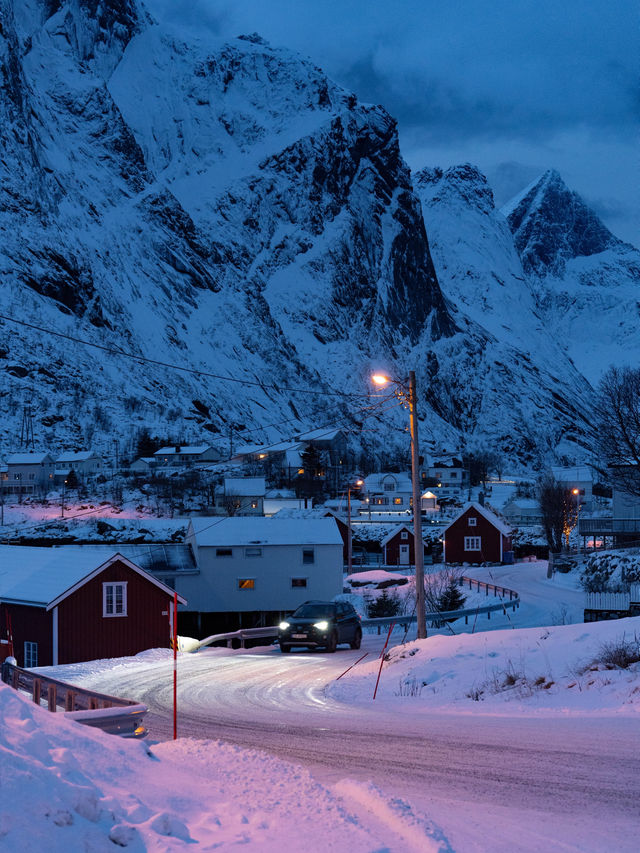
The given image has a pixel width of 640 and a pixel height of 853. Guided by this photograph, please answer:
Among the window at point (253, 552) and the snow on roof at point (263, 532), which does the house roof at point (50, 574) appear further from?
the window at point (253, 552)

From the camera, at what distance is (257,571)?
51.3 meters

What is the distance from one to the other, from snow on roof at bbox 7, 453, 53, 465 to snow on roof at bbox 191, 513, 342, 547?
242 feet

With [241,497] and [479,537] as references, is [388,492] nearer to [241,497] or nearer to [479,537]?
[241,497]

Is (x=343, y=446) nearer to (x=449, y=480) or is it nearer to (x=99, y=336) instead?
(x=449, y=480)

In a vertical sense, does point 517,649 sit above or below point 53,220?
below

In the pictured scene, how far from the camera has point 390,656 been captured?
766 inches

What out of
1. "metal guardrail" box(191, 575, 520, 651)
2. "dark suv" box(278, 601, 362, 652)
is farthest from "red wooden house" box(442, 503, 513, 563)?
"dark suv" box(278, 601, 362, 652)

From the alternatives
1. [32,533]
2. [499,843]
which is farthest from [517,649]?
[32,533]

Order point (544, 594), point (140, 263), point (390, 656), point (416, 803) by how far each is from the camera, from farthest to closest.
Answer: point (140, 263) → point (544, 594) → point (390, 656) → point (416, 803)

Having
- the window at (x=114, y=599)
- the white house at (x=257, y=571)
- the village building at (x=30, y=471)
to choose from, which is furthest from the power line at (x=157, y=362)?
the window at (x=114, y=599)

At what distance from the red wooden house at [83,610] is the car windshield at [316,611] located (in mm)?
7253

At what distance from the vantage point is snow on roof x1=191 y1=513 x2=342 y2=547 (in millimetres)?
51375

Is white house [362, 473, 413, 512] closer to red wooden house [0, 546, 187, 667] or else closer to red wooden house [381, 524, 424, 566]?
red wooden house [381, 524, 424, 566]

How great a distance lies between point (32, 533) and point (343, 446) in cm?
11191
